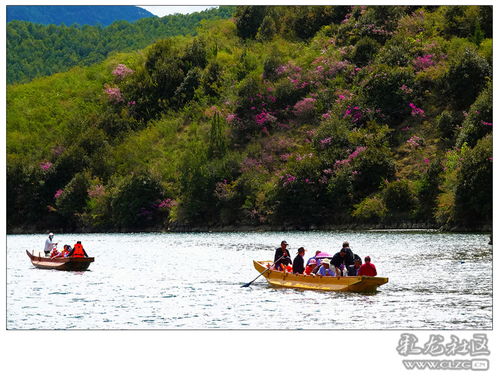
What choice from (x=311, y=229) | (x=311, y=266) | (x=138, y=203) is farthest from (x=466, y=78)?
(x=311, y=266)

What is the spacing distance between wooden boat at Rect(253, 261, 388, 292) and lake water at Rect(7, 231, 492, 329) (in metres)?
0.34

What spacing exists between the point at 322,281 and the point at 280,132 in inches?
2921

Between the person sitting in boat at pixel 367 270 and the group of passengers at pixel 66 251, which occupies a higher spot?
the person sitting in boat at pixel 367 270

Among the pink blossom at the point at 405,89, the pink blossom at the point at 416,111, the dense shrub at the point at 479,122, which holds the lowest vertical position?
the dense shrub at the point at 479,122

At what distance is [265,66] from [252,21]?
25223mm

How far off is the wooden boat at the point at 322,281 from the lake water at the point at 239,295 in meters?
0.34

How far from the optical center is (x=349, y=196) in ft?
301

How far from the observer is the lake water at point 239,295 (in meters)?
33.8

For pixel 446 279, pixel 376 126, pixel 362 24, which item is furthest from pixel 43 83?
pixel 446 279

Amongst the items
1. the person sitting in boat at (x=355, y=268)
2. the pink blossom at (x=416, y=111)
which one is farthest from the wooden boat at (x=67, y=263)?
the pink blossom at (x=416, y=111)

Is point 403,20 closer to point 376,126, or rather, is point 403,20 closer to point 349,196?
point 376,126

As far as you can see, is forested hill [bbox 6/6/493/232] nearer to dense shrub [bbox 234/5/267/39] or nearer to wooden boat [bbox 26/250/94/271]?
dense shrub [bbox 234/5/267/39]

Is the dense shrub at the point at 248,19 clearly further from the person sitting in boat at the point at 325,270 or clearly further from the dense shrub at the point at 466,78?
the person sitting in boat at the point at 325,270

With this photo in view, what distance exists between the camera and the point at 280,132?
114m
